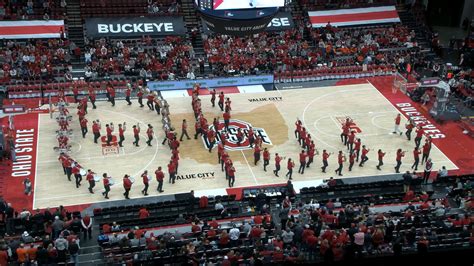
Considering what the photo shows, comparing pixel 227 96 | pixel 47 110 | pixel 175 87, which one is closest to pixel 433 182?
pixel 227 96

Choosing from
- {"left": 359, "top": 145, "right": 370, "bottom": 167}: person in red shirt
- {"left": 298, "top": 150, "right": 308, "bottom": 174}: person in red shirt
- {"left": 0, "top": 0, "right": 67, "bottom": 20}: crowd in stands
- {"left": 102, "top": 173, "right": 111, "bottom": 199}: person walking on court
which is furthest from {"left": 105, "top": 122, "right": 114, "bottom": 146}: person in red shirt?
{"left": 0, "top": 0, "right": 67, "bottom": 20}: crowd in stands

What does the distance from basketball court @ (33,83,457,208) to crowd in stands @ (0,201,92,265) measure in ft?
10.0

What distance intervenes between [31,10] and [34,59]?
514 centimetres

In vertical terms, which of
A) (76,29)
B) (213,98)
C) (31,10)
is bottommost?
(213,98)

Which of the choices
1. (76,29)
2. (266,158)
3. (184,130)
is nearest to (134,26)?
(76,29)

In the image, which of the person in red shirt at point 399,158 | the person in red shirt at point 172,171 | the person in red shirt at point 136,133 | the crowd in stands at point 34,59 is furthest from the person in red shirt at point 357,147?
the crowd in stands at point 34,59

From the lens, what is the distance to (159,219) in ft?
87.4

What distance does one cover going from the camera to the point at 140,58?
1702 inches

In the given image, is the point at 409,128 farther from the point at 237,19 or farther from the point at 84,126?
the point at 84,126

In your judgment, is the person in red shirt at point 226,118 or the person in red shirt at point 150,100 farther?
the person in red shirt at point 150,100

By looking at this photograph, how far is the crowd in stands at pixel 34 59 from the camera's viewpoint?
41.0m

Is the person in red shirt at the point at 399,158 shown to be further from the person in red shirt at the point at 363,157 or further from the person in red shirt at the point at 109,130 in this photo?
the person in red shirt at the point at 109,130

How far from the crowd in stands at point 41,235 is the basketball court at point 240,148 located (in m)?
3.05

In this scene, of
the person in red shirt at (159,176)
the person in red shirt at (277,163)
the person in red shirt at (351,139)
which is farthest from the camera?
the person in red shirt at (351,139)
